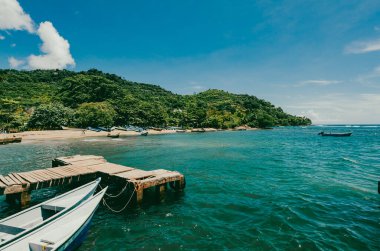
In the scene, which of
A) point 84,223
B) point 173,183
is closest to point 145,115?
point 173,183

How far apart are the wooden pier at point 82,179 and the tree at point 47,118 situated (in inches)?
2602

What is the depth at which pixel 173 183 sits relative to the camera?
1720cm

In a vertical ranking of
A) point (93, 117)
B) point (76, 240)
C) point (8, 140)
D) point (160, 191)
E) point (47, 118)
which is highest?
point (93, 117)

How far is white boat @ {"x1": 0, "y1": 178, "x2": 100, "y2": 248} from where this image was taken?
9.24 m

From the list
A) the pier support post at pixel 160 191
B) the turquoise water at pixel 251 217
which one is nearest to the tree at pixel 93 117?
the turquoise water at pixel 251 217

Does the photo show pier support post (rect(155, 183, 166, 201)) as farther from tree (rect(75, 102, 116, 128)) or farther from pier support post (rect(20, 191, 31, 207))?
tree (rect(75, 102, 116, 128))

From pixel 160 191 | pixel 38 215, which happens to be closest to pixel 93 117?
pixel 160 191

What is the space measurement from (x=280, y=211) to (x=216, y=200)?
4.01m

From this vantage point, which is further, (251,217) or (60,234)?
(251,217)

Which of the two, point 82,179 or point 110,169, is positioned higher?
point 110,169

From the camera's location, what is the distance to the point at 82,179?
1669 centimetres

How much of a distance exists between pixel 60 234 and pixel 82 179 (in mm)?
8333

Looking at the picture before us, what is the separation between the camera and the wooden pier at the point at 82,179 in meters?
Answer: 13.9

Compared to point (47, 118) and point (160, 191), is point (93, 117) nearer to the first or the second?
point (47, 118)
